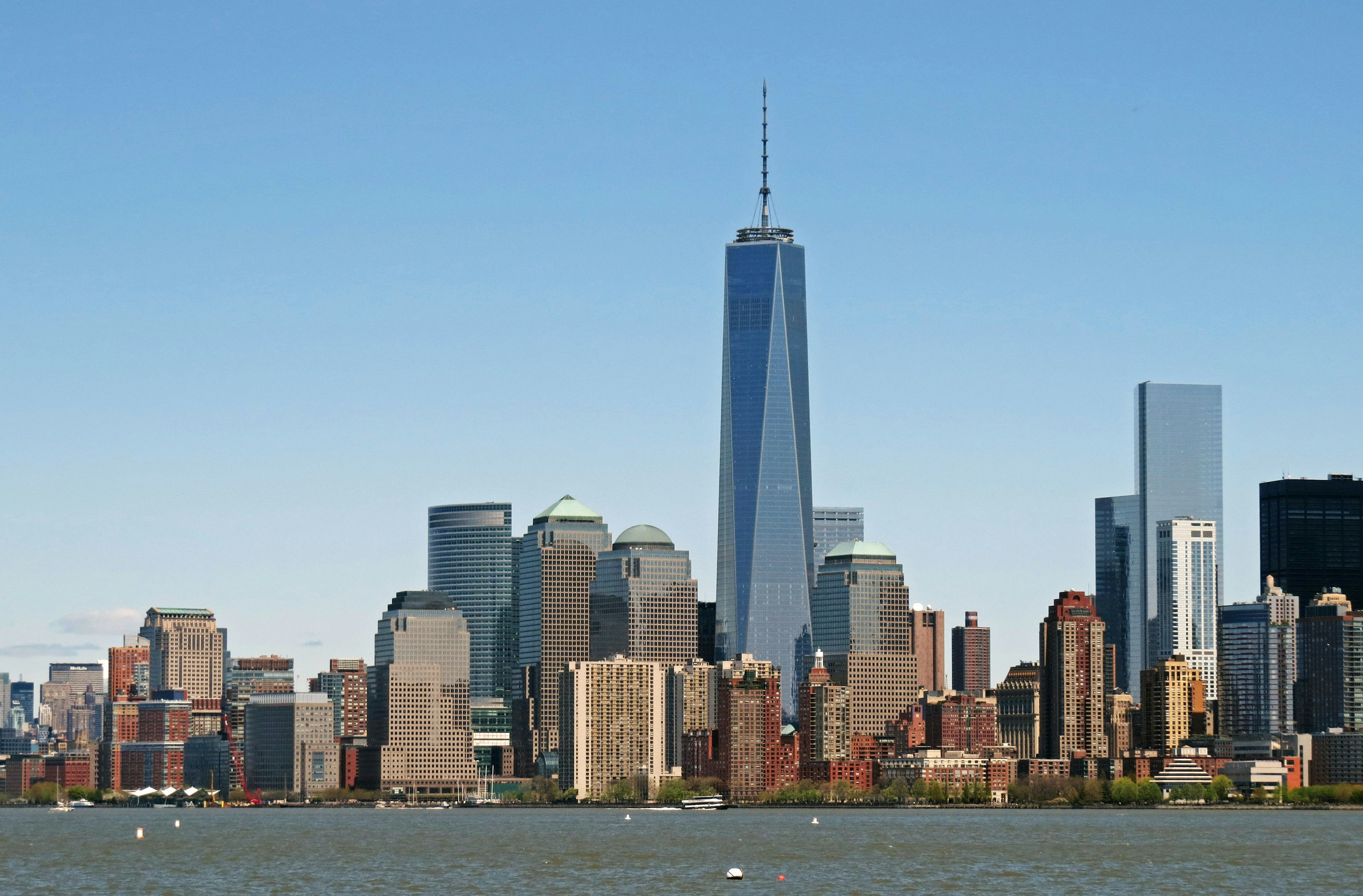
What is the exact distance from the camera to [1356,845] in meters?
200

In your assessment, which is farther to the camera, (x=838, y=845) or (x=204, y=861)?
(x=838, y=845)

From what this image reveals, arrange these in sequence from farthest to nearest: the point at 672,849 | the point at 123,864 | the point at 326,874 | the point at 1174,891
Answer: the point at 672,849
the point at 123,864
the point at 326,874
the point at 1174,891

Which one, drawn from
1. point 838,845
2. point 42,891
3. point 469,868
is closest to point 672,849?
point 838,845

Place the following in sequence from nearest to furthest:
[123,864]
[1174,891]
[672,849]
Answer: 1. [1174,891]
2. [123,864]
3. [672,849]

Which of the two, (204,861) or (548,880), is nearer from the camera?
(548,880)

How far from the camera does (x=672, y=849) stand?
19012cm

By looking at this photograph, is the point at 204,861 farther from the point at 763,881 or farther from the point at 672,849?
the point at 763,881

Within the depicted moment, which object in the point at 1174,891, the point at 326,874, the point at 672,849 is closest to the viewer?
the point at 1174,891

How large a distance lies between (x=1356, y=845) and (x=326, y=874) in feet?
288

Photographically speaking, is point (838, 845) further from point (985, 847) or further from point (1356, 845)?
point (1356, 845)

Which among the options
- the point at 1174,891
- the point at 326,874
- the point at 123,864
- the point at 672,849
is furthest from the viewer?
the point at 672,849

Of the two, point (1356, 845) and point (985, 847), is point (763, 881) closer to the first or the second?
point (985, 847)

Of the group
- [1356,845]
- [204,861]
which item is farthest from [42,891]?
[1356,845]

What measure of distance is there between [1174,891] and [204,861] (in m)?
70.7
